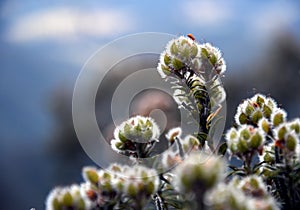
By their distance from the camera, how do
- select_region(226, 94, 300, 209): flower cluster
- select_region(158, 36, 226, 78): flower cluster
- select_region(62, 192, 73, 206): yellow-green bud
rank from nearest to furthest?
1. select_region(62, 192, 73, 206): yellow-green bud
2. select_region(226, 94, 300, 209): flower cluster
3. select_region(158, 36, 226, 78): flower cluster

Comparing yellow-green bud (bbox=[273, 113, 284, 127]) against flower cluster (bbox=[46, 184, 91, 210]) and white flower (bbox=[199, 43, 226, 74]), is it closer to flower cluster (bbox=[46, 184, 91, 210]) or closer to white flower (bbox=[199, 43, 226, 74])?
white flower (bbox=[199, 43, 226, 74])

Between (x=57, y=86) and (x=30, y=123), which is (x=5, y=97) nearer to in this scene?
(x=30, y=123)

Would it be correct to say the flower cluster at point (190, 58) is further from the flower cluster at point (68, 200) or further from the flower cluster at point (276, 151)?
the flower cluster at point (68, 200)

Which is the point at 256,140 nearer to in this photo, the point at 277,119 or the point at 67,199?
the point at 277,119

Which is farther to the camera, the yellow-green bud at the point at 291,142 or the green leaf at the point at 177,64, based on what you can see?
the green leaf at the point at 177,64

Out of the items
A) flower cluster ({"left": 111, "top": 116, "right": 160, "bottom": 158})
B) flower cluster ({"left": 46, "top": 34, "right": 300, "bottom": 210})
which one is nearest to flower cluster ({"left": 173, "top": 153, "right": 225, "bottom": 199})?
flower cluster ({"left": 46, "top": 34, "right": 300, "bottom": 210})

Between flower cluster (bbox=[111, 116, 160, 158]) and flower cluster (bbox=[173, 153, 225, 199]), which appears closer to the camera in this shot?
flower cluster (bbox=[173, 153, 225, 199])

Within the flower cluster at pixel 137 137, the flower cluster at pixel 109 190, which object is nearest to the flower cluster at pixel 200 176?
the flower cluster at pixel 109 190

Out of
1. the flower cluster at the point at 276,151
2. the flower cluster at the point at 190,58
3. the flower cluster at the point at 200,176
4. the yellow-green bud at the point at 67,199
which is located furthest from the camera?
the flower cluster at the point at 190,58
